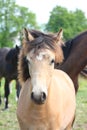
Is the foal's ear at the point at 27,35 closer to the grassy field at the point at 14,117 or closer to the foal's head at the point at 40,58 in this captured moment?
the foal's head at the point at 40,58

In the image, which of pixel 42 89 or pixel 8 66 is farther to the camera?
pixel 8 66

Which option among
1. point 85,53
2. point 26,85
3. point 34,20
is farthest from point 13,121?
point 34,20

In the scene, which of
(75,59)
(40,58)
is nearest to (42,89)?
(40,58)

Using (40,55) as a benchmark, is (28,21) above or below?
below

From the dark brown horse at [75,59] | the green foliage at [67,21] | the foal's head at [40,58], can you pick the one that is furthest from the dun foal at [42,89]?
the green foliage at [67,21]

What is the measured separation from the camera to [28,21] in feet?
174

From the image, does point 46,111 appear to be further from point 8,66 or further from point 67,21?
point 67,21

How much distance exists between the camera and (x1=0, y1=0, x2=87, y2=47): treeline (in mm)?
46906

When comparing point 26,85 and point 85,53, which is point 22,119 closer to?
point 26,85

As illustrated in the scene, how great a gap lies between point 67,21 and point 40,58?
173 ft

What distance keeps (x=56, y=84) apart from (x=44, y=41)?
1.81 feet

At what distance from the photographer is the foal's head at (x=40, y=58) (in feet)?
10.6

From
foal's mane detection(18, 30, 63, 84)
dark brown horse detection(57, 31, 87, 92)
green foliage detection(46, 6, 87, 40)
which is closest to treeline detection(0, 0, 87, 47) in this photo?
green foliage detection(46, 6, 87, 40)

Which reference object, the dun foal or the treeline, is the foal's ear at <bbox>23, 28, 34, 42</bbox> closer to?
the dun foal
